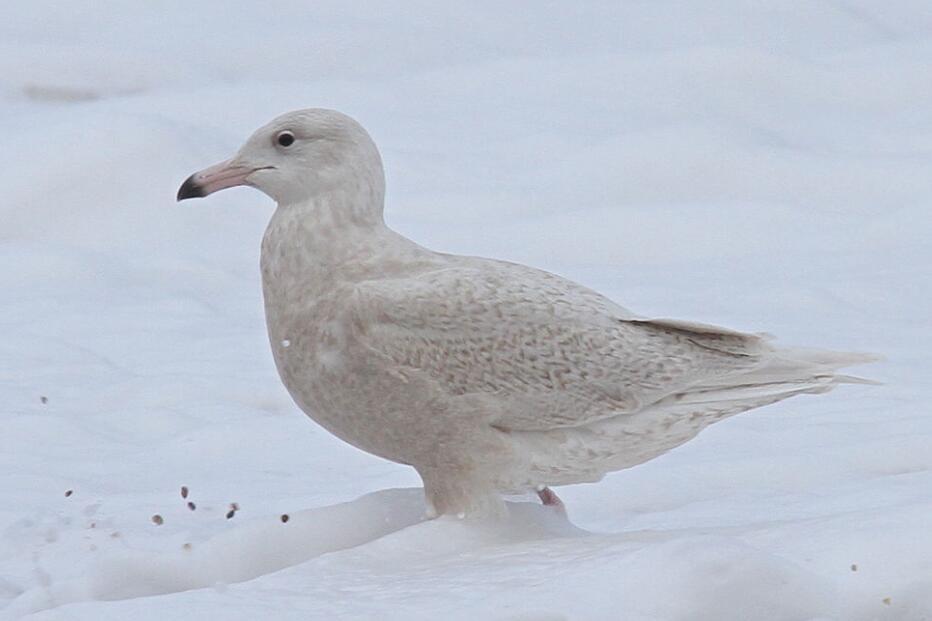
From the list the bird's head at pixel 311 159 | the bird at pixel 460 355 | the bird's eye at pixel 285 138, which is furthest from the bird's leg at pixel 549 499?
the bird's eye at pixel 285 138

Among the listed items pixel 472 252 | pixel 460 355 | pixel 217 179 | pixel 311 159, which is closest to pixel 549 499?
pixel 460 355

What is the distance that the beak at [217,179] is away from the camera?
466 centimetres

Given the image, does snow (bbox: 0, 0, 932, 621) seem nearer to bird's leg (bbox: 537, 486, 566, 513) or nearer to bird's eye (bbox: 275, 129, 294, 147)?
bird's leg (bbox: 537, 486, 566, 513)

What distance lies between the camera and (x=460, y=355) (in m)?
4.37

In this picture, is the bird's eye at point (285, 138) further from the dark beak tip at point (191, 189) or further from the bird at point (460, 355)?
the dark beak tip at point (191, 189)

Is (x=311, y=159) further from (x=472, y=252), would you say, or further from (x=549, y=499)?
(x=472, y=252)

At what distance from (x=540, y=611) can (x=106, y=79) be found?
6.84 meters

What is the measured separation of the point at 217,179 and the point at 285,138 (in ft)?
0.68

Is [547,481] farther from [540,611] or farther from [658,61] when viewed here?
[658,61]

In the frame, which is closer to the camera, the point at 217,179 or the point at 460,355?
the point at 460,355

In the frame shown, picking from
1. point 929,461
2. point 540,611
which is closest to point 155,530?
point 540,611

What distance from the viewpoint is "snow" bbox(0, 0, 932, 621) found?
3.90 metres

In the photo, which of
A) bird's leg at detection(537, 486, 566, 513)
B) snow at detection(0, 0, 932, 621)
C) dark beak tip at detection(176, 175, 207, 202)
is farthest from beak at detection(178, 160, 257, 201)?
bird's leg at detection(537, 486, 566, 513)

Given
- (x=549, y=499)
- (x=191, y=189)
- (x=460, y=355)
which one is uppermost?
(x=191, y=189)
